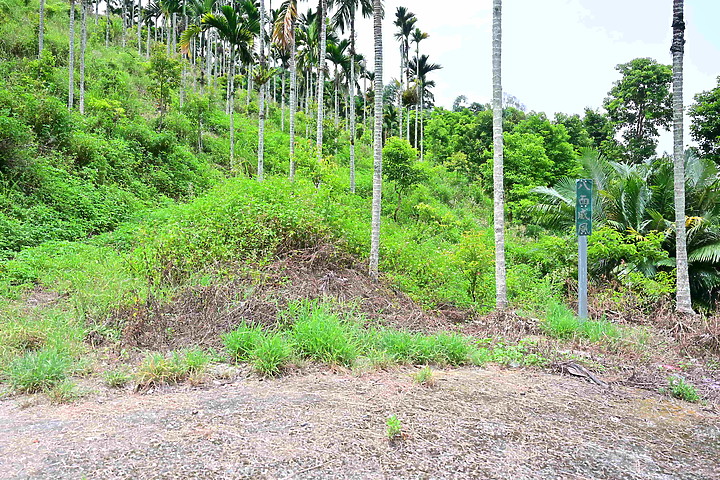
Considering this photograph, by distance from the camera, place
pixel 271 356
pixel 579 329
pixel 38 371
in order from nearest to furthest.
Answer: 1. pixel 38 371
2. pixel 271 356
3. pixel 579 329

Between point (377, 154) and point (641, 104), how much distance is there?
2528 cm

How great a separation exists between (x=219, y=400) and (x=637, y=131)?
3013 cm

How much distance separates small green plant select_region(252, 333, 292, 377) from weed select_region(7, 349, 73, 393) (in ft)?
6.21

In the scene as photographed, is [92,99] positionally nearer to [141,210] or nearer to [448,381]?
[141,210]

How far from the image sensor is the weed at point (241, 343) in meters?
4.98

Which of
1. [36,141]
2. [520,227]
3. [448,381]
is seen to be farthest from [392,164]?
[448,381]

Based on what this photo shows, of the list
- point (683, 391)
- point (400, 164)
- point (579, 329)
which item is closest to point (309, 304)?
point (579, 329)

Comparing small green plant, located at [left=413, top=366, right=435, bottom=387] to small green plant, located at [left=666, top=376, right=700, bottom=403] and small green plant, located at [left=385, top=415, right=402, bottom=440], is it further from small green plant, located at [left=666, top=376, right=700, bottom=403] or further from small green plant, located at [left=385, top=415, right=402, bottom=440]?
small green plant, located at [left=666, top=376, right=700, bottom=403]

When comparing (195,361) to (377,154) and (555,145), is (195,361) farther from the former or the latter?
(555,145)

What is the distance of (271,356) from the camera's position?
4.73 meters

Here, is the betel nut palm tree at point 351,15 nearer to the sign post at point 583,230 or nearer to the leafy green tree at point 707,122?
the sign post at point 583,230

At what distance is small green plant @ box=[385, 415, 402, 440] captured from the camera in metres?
3.27

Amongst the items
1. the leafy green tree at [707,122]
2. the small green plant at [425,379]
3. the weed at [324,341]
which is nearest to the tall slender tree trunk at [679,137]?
the small green plant at [425,379]

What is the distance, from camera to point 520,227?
2089 cm
